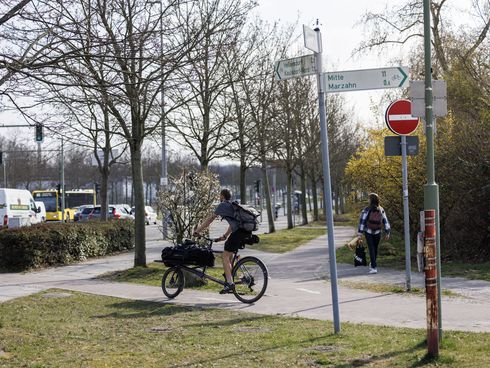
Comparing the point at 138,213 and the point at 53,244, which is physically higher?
the point at 138,213

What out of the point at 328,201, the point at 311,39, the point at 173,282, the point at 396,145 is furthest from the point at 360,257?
the point at 311,39

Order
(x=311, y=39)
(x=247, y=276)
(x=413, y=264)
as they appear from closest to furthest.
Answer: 1. (x=311, y=39)
2. (x=247, y=276)
3. (x=413, y=264)

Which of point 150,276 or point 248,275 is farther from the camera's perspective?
point 150,276

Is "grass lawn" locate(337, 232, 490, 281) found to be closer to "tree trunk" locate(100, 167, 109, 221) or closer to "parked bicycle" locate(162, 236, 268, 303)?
"parked bicycle" locate(162, 236, 268, 303)

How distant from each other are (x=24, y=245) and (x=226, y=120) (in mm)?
9176

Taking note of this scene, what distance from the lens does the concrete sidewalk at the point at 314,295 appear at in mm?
8633

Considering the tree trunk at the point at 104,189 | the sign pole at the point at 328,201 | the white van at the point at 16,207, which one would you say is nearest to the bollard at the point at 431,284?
the sign pole at the point at 328,201

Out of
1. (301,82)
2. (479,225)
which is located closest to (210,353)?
(479,225)

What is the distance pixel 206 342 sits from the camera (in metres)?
7.25

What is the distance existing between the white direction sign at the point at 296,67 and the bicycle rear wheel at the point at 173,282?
4.46 meters

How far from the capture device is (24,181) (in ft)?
204

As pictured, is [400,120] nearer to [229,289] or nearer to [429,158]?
[229,289]

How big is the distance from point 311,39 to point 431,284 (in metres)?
2.79

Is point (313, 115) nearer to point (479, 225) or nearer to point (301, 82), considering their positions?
point (301, 82)
